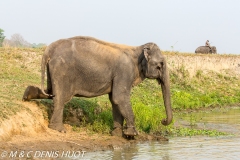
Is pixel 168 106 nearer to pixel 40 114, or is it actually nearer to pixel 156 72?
pixel 156 72

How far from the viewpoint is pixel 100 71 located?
13.5 meters

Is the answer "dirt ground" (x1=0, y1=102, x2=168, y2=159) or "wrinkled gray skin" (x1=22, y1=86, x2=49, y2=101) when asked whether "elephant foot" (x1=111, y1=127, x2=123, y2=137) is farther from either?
"wrinkled gray skin" (x1=22, y1=86, x2=49, y2=101)

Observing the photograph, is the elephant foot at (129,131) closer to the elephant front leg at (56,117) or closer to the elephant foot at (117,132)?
the elephant foot at (117,132)

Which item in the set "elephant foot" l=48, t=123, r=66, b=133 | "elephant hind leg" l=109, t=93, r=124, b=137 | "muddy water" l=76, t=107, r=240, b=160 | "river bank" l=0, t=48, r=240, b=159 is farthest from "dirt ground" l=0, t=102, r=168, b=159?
"muddy water" l=76, t=107, r=240, b=160

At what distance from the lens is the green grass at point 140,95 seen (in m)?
14.5

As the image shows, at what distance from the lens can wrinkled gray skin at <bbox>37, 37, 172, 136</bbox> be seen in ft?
43.1

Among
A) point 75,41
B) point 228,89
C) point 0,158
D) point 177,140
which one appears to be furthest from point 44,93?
point 228,89

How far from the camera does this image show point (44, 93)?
510 inches

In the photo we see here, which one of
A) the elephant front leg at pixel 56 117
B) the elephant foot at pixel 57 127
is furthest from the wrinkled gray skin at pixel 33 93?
→ the elephant foot at pixel 57 127

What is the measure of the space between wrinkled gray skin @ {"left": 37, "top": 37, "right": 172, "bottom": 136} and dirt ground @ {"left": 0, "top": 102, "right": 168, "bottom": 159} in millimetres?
417

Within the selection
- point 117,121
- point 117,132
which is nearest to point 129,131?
point 117,132

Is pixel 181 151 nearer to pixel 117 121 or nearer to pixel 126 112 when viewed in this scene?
pixel 126 112

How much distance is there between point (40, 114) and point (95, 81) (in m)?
1.65

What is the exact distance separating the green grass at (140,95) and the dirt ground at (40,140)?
325mm
